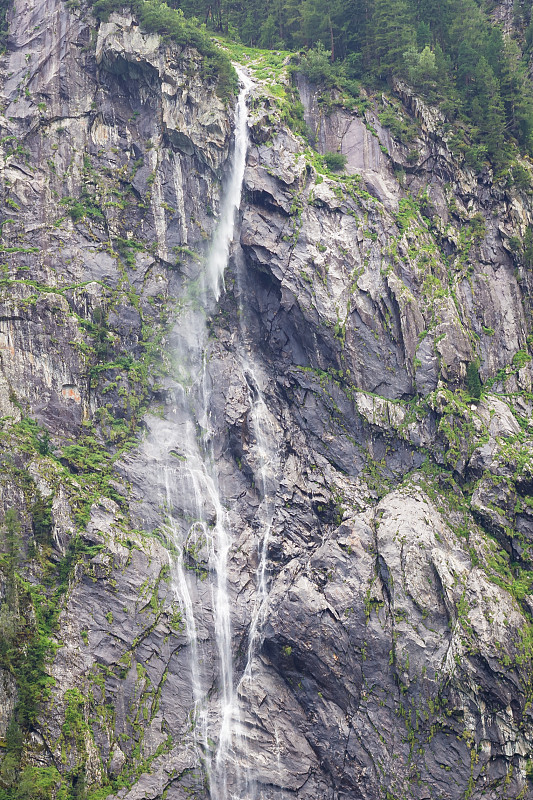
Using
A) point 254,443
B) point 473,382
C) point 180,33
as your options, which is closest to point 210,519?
point 254,443

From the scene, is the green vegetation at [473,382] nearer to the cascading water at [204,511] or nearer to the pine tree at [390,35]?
the cascading water at [204,511]

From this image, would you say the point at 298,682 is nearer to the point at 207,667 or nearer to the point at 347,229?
the point at 207,667

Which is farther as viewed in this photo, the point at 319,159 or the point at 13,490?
the point at 319,159

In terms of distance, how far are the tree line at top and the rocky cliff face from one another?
117 inches

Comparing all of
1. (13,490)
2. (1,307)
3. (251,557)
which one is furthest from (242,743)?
(1,307)

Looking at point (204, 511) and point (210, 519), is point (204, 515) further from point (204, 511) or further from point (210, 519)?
point (210, 519)

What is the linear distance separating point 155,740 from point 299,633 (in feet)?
27.3

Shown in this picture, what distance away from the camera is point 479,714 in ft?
106

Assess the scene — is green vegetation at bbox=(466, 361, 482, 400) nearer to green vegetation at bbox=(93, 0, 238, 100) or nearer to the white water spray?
the white water spray

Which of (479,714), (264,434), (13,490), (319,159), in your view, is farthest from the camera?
(319,159)

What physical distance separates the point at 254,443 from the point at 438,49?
32429 millimetres

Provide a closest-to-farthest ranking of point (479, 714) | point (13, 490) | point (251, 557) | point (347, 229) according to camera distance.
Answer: point (479, 714) < point (13, 490) < point (251, 557) < point (347, 229)

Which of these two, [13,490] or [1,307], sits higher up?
[1,307]

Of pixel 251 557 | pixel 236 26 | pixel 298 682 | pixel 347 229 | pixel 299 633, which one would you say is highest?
pixel 236 26
